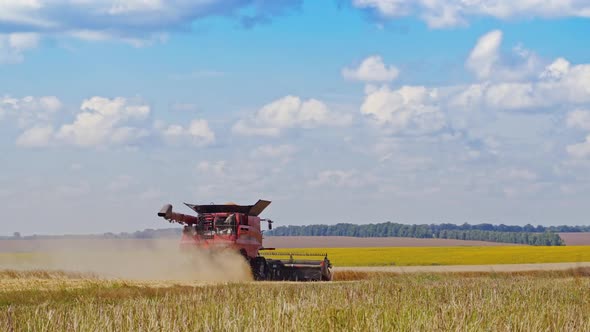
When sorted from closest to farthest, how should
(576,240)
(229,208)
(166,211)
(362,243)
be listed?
1. (166,211)
2. (229,208)
3. (362,243)
4. (576,240)

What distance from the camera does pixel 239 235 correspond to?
37562 mm

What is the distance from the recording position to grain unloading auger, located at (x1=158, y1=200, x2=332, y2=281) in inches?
1480

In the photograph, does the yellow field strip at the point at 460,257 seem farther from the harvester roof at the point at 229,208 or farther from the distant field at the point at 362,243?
the distant field at the point at 362,243

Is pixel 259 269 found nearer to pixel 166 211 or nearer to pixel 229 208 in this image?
pixel 229 208

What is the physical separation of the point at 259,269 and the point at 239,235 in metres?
2.44

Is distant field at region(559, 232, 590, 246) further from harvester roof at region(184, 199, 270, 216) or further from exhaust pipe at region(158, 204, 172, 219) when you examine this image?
exhaust pipe at region(158, 204, 172, 219)

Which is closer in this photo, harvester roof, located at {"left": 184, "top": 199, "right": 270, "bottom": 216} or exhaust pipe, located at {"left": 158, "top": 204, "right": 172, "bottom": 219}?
exhaust pipe, located at {"left": 158, "top": 204, "right": 172, "bottom": 219}

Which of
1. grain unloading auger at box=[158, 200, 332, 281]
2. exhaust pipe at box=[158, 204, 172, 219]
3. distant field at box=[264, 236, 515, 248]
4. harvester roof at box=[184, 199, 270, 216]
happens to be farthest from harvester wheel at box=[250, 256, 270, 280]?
distant field at box=[264, 236, 515, 248]

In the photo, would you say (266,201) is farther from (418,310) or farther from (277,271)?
(418,310)

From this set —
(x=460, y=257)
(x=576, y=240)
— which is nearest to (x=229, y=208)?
(x=460, y=257)

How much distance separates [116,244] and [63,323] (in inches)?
1385

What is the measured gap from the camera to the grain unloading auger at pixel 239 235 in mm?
37594

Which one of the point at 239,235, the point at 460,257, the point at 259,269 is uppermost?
the point at 239,235

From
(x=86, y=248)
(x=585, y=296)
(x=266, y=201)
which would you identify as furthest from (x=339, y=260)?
(x=585, y=296)
